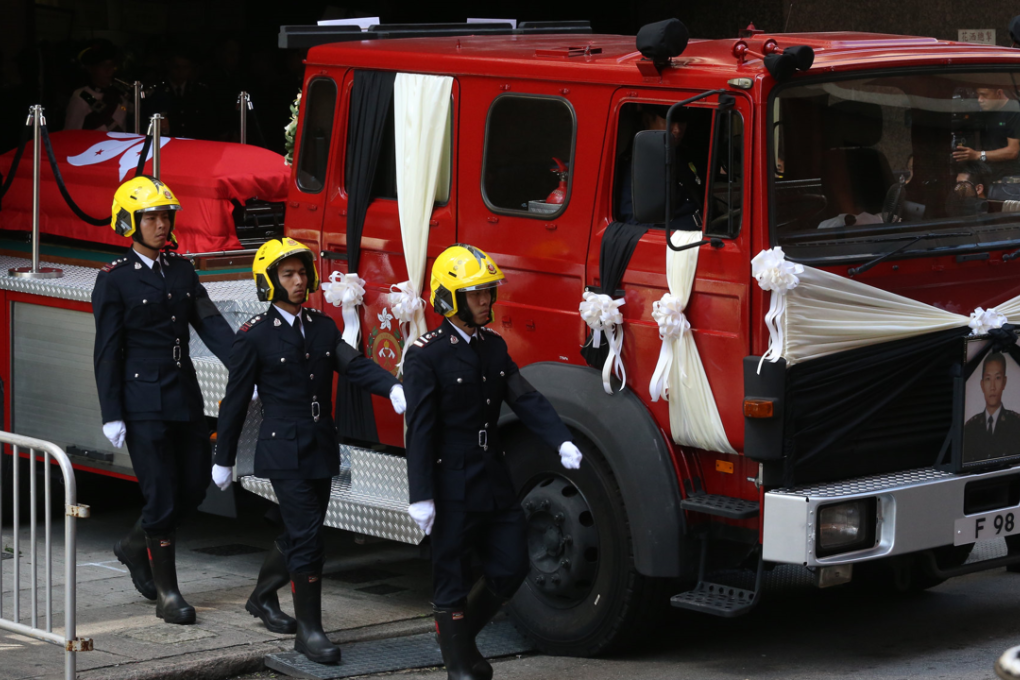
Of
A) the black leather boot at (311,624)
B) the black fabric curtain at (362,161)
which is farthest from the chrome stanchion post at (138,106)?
the black leather boot at (311,624)

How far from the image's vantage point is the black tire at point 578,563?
6539 mm

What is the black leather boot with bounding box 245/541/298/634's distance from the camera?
279 inches

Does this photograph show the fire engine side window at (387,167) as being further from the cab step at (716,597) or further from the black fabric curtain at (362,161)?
the cab step at (716,597)

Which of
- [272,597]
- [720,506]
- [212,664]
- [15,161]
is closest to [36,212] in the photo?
[15,161]

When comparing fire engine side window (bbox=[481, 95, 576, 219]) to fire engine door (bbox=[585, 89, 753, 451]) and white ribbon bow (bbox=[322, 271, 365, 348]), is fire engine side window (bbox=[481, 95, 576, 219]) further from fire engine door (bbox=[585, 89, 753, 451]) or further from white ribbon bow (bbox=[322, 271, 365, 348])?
white ribbon bow (bbox=[322, 271, 365, 348])

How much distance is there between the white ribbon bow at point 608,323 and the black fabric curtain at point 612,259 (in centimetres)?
6

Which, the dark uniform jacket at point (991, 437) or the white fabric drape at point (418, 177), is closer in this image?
the dark uniform jacket at point (991, 437)

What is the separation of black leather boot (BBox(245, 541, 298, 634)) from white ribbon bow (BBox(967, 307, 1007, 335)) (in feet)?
10.7

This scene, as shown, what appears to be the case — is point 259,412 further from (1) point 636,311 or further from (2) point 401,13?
(2) point 401,13

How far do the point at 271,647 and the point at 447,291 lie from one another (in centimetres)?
196

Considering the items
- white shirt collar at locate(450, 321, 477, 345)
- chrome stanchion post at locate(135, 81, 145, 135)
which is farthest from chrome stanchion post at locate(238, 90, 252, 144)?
white shirt collar at locate(450, 321, 477, 345)

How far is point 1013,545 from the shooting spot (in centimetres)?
705

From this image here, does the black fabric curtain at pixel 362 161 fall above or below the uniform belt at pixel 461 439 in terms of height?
above

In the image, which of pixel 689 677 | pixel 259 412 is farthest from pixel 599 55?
pixel 689 677
